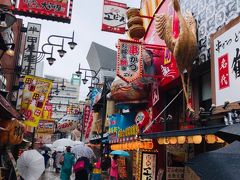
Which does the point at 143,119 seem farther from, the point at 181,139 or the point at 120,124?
the point at 181,139

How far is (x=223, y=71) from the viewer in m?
8.80

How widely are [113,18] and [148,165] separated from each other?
36.5 feet

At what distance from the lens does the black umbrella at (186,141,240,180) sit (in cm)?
372

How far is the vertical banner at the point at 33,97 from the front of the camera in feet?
62.8

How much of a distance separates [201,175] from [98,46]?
42805mm

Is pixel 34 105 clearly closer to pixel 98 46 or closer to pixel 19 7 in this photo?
pixel 19 7

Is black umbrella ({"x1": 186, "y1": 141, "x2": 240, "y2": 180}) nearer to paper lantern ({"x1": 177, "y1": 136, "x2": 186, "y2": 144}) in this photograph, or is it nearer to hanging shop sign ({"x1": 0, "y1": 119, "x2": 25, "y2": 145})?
paper lantern ({"x1": 177, "y1": 136, "x2": 186, "y2": 144})

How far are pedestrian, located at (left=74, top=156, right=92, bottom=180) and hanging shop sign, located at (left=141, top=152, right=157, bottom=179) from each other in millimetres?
2785

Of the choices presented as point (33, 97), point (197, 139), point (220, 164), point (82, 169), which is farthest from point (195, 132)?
point (33, 97)

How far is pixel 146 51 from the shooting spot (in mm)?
→ 15773

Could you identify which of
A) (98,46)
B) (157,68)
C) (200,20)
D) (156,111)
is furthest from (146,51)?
(98,46)

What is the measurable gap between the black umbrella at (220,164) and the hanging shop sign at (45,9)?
14.6m

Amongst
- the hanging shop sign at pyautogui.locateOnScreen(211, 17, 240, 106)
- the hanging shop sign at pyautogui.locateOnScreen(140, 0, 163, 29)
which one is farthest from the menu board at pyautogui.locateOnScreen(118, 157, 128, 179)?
the hanging shop sign at pyautogui.locateOnScreen(211, 17, 240, 106)

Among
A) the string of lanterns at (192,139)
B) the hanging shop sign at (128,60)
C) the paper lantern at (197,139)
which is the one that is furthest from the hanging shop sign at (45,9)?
the paper lantern at (197,139)
